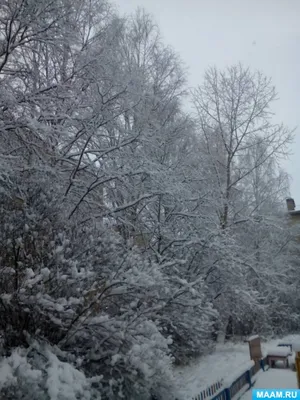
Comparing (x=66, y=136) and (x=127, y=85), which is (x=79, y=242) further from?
(x=127, y=85)

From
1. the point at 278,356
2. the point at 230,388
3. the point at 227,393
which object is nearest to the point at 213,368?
the point at 278,356

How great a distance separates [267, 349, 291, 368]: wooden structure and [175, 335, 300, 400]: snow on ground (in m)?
0.70

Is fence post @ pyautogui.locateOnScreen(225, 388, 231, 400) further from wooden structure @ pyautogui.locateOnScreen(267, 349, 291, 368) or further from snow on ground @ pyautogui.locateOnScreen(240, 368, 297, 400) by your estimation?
wooden structure @ pyautogui.locateOnScreen(267, 349, 291, 368)

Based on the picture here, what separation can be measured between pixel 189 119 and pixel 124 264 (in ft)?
29.4

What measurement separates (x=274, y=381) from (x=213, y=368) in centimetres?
201

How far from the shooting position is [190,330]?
8680 mm

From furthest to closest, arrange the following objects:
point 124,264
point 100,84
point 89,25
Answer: point 89,25 < point 100,84 < point 124,264

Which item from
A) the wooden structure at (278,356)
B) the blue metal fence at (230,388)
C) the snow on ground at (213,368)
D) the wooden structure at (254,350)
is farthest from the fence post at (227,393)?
the wooden structure at (278,356)

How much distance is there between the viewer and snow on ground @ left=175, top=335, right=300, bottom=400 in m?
8.57

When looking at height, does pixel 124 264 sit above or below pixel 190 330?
above

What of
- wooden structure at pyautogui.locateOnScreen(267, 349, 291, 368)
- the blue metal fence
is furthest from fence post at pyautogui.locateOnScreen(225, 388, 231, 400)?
wooden structure at pyautogui.locateOnScreen(267, 349, 291, 368)

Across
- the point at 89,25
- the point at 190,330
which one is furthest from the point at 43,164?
the point at 190,330

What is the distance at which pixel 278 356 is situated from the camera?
41.0 feet

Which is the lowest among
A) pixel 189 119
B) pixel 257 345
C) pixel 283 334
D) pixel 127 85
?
pixel 283 334
